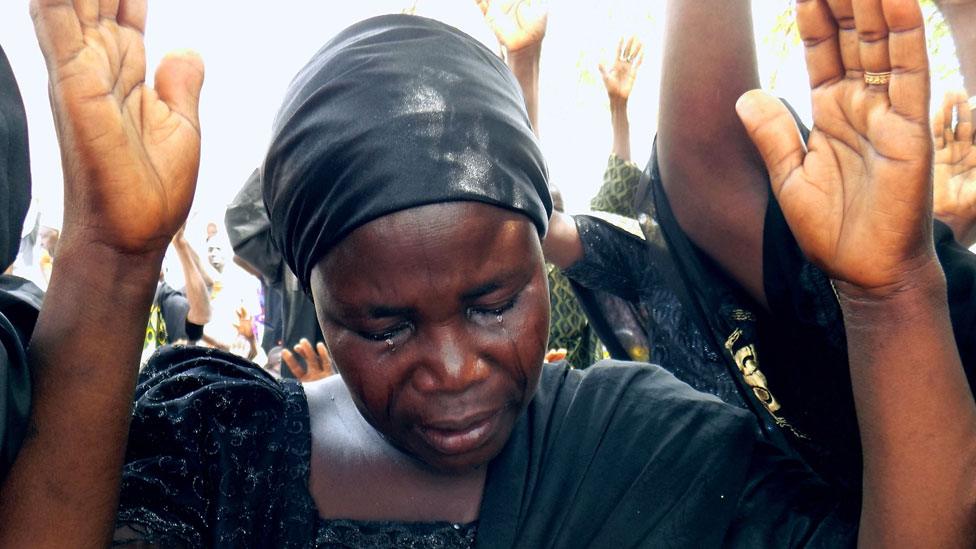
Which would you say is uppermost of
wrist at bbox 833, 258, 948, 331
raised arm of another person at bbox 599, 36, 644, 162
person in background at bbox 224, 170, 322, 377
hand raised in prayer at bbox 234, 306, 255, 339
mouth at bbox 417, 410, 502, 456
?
wrist at bbox 833, 258, 948, 331

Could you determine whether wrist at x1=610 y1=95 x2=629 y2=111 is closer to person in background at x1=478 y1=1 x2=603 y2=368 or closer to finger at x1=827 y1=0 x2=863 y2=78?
person in background at x1=478 y1=1 x2=603 y2=368

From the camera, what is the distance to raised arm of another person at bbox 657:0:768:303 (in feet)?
6.04

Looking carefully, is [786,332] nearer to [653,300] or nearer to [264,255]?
[653,300]

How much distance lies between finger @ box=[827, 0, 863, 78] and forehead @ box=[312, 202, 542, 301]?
65 centimetres

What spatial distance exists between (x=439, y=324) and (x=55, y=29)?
79cm

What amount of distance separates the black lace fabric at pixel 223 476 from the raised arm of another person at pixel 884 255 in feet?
2.65

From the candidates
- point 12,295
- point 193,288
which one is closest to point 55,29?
point 12,295

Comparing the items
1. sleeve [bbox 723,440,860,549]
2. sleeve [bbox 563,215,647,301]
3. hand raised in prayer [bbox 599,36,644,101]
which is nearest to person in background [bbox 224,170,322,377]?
hand raised in prayer [bbox 599,36,644,101]

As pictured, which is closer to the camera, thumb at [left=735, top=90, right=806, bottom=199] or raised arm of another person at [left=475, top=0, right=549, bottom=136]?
thumb at [left=735, top=90, right=806, bottom=199]

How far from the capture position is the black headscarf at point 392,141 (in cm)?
172

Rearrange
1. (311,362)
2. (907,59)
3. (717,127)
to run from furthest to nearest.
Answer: (311,362) < (717,127) < (907,59)

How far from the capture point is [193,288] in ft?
20.7

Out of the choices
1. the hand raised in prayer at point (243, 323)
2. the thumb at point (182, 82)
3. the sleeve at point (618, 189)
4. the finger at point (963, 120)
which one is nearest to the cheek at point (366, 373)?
the thumb at point (182, 82)

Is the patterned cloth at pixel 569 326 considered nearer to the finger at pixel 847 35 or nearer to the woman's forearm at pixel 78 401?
the finger at pixel 847 35
